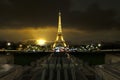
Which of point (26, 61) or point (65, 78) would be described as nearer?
point (65, 78)

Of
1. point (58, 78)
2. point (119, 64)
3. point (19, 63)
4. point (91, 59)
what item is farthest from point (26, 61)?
point (58, 78)

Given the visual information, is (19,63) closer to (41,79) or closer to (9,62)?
(9,62)

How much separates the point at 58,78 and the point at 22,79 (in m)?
6.50

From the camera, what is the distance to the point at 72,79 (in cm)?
5653

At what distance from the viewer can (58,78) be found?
189 ft

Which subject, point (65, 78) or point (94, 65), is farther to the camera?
point (94, 65)

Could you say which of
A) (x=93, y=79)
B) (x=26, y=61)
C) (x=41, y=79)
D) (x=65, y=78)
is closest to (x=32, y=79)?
(x=41, y=79)

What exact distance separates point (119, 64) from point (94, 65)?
7.28 meters

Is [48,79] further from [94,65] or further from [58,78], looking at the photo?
[94,65]

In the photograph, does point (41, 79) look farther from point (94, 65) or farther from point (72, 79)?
point (94, 65)

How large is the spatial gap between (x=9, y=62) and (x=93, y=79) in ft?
155

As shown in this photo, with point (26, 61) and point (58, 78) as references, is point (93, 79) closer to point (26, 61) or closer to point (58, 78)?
point (58, 78)

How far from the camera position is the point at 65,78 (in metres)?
57.2

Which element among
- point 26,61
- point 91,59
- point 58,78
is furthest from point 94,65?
point 58,78
